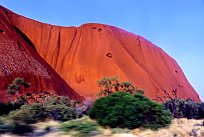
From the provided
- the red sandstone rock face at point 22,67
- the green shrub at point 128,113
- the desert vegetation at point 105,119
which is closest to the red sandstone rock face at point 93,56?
the red sandstone rock face at point 22,67

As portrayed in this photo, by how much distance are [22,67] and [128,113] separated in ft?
154

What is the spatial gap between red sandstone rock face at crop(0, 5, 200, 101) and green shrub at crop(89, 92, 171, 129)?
6639 cm

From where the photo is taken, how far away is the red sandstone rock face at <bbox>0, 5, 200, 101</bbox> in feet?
295

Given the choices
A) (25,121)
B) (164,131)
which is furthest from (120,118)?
(25,121)

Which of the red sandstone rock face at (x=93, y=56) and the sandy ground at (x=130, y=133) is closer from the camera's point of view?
the sandy ground at (x=130, y=133)

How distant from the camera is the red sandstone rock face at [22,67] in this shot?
56.4 meters

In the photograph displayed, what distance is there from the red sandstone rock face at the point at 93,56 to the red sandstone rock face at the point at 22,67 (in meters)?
17.5

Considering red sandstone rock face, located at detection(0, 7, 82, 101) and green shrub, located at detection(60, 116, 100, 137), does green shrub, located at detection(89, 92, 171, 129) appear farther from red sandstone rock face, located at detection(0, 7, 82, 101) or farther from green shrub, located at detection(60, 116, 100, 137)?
red sandstone rock face, located at detection(0, 7, 82, 101)

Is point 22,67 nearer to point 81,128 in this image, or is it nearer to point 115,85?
point 115,85

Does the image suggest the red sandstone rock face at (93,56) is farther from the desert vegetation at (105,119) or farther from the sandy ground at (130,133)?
the sandy ground at (130,133)

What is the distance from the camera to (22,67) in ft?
194

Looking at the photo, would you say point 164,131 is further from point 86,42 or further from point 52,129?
point 86,42

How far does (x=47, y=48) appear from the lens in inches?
3706

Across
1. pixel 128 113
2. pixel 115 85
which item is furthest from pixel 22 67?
pixel 128 113
